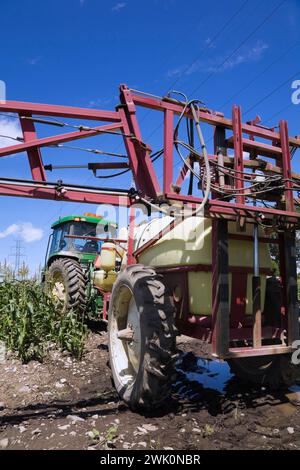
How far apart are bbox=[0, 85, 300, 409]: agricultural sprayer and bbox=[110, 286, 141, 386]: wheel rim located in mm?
29

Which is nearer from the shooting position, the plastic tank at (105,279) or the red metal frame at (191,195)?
the red metal frame at (191,195)

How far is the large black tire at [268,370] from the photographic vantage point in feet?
13.4

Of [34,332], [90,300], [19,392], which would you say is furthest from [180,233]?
[90,300]

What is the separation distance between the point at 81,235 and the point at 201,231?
5.37 metres

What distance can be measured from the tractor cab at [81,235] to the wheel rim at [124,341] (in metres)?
3.93

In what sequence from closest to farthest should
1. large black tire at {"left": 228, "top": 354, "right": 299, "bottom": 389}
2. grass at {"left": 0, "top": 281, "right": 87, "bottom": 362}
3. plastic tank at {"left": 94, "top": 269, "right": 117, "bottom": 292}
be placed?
large black tire at {"left": 228, "top": 354, "right": 299, "bottom": 389} < grass at {"left": 0, "top": 281, "right": 87, "bottom": 362} < plastic tank at {"left": 94, "top": 269, "right": 117, "bottom": 292}

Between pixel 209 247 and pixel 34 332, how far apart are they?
3137 millimetres

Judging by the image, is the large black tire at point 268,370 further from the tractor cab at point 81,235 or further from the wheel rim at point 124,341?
the tractor cab at point 81,235

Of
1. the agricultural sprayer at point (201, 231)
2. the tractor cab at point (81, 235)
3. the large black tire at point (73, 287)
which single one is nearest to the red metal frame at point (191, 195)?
the agricultural sprayer at point (201, 231)

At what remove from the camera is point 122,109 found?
12.5 ft

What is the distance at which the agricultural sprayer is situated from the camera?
3400mm

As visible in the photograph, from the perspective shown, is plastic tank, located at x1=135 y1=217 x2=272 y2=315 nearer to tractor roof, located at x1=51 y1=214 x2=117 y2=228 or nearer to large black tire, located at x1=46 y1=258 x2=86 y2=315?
large black tire, located at x1=46 y1=258 x2=86 y2=315

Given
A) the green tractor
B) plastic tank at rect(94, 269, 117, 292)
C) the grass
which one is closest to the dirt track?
the grass

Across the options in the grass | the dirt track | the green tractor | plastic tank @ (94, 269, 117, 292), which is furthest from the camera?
the green tractor
